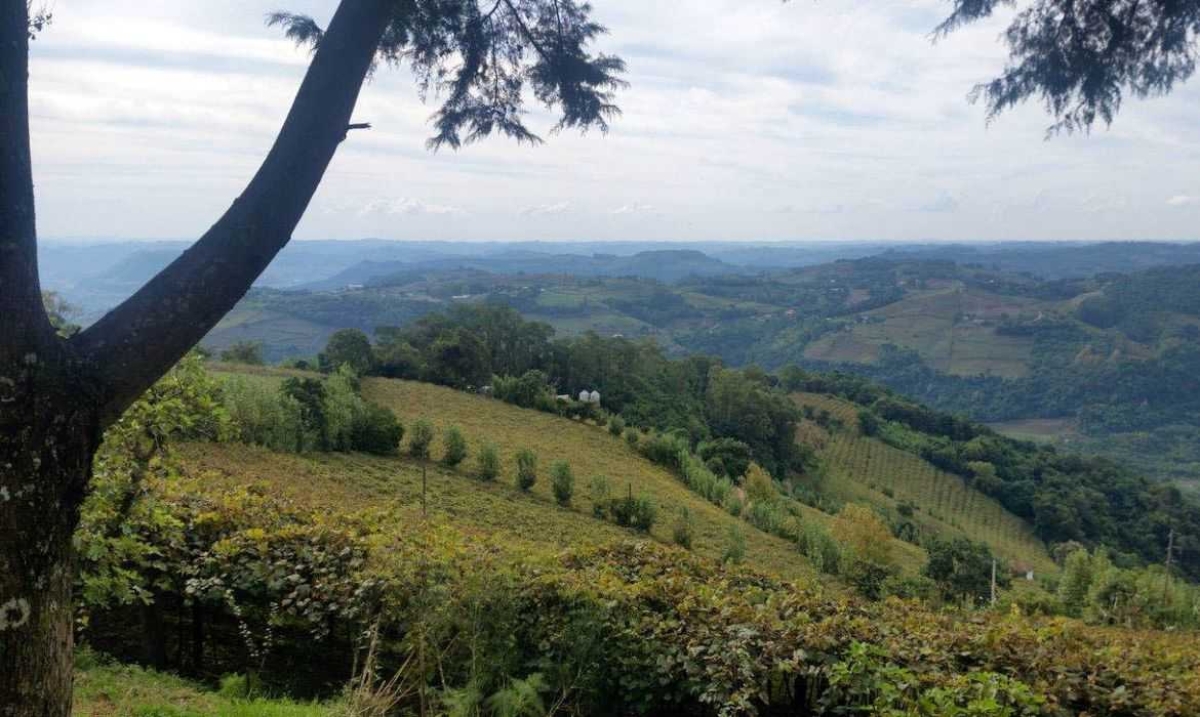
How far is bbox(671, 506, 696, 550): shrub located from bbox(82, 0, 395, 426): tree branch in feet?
52.3

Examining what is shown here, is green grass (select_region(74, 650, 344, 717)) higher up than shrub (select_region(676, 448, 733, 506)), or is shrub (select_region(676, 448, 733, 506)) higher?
green grass (select_region(74, 650, 344, 717))

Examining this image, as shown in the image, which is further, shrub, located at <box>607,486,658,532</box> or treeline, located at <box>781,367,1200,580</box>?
treeline, located at <box>781,367,1200,580</box>

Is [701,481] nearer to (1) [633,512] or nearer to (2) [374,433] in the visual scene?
(1) [633,512]

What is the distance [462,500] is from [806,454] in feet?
126

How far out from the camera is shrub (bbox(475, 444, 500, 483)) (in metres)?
23.2

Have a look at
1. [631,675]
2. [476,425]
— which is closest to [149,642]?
[631,675]

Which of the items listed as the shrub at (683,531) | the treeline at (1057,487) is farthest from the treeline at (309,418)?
the treeline at (1057,487)

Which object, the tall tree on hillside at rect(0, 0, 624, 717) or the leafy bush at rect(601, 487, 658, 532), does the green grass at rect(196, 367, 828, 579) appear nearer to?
the leafy bush at rect(601, 487, 658, 532)

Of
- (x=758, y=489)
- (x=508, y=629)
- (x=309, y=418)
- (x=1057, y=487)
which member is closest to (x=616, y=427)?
(x=758, y=489)

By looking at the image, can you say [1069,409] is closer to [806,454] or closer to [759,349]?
[759,349]

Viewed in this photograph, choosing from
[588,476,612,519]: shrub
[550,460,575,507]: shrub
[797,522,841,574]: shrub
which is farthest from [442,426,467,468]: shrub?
[797,522,841,574]: shrub

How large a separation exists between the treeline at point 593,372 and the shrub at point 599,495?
17264 millimetres

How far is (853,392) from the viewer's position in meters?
74.6

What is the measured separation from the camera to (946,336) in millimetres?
116625
